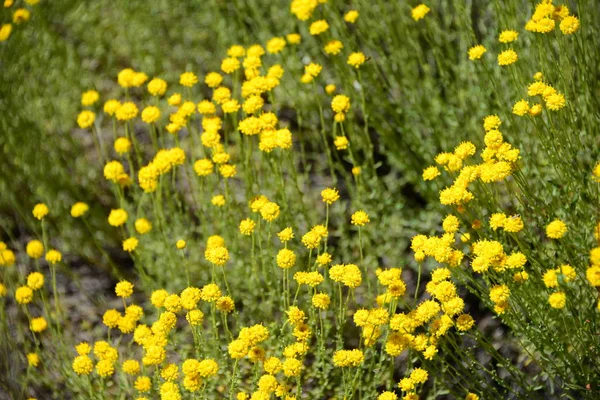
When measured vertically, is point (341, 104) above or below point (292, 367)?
above

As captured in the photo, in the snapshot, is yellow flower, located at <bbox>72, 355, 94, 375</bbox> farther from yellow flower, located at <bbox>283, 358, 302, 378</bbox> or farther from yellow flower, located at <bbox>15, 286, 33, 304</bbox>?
yellow flower, located at <bbox>283, 358, 302, 378</bbox>

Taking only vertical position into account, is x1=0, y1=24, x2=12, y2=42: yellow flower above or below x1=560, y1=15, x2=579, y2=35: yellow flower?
above

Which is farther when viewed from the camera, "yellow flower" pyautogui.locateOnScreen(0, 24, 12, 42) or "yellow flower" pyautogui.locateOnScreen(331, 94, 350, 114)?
"yellow flower" pyautogui.locateOnScreen(0, 24, 12, 42)

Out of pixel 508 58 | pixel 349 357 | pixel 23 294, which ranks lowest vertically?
pixel 349 357

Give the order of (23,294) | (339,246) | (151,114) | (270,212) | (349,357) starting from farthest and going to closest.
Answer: (339,246)
(151,114)
(23,294)
(270,212)
(349,357)

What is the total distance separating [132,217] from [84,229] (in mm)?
558

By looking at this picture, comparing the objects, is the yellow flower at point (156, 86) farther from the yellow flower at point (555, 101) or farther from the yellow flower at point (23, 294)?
the yellow flower at point (555, 101)

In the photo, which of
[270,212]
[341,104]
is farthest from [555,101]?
[270,212]

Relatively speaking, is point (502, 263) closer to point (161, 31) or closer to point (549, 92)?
point (549, 92)

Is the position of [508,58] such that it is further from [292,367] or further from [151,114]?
[151,114]

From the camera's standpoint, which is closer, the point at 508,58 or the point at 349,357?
the point at 349,357

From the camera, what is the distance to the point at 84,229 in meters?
3.75

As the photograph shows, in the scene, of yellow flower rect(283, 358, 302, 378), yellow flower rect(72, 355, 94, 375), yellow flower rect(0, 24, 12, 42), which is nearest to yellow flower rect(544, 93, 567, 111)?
yellow flower rect(283, 358, 302, 378)

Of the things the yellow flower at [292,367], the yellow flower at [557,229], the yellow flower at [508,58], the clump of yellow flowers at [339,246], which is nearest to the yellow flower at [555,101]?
the clump of yellow flowers at [339,246]
